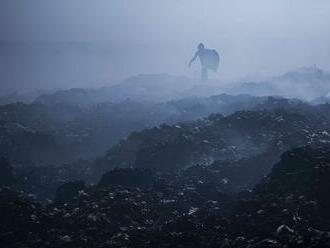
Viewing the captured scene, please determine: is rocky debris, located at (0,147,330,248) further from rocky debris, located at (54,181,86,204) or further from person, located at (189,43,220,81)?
person, located at (189,43,220,81)

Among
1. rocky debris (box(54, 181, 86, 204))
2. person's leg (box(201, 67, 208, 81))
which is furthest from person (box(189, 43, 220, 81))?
rocky debris (box(54, 181, 86, 204))

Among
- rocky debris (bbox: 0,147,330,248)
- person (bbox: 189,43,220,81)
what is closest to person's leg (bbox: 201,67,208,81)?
person (bbox: 189,43,220,81)

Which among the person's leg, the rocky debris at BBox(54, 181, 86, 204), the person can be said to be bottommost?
the rocky debris at BBox(54, 181, 86, 204)

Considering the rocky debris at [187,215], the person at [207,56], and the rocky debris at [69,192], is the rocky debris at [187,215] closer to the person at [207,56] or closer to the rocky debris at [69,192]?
the rocky debris at [69,192]

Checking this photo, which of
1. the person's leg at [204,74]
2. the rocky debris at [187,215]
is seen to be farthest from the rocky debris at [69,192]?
the person's leg at [204,74]

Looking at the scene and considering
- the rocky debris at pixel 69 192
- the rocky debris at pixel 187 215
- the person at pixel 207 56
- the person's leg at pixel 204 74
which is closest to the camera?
the rocky debris at pixel 187 215

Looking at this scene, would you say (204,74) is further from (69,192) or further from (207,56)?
(69,192)

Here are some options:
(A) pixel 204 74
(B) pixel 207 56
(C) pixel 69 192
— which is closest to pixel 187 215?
(C) pixel 69 192

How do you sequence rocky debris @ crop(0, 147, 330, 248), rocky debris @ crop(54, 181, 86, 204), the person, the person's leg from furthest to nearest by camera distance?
the person's leg < the person < rocky debris @ crop(54, 181, 86, 204) < rocky debris @ crop(0, 147, 330, 248)

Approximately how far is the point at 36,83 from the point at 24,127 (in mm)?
44521

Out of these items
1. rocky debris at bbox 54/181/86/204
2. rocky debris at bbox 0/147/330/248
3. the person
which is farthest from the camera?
the person

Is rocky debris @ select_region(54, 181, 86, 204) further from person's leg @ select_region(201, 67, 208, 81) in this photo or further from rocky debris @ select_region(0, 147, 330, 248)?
person's leg @ select_region(201, 67, 208, 81)

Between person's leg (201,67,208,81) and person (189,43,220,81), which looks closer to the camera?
person (189,43,220,81)

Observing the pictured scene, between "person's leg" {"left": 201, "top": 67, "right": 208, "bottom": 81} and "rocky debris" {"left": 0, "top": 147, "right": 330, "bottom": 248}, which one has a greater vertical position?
"person's leg" {"left": 201, "top": 67, "right": 208, "bottom": 81}
